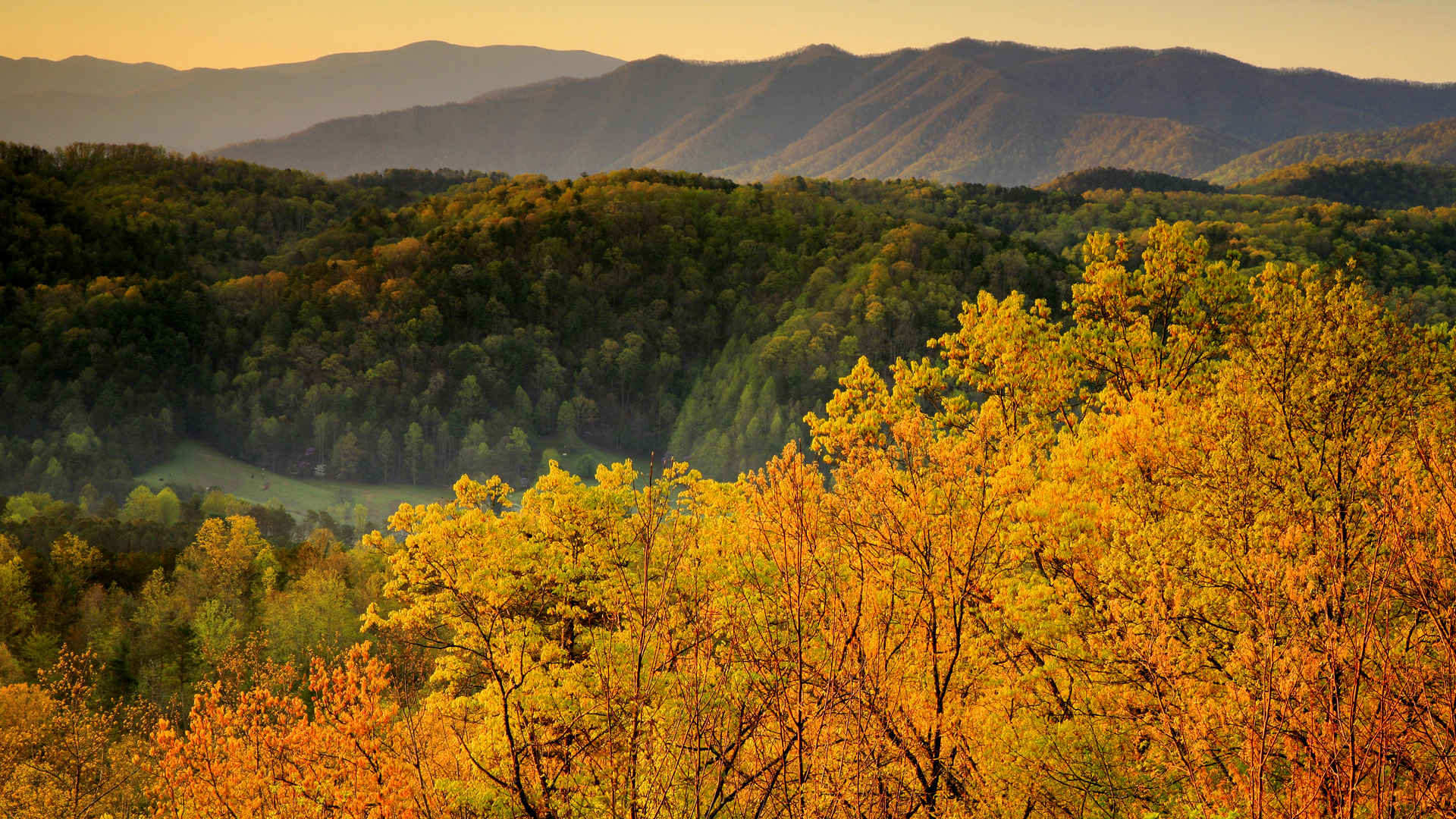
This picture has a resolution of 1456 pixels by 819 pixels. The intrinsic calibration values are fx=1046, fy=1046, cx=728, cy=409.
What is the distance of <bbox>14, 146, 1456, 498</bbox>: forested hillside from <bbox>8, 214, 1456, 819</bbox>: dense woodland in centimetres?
10679

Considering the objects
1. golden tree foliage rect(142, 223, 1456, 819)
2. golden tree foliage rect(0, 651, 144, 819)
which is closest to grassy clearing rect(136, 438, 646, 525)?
golden tree foliage rect(0, 651, 144, 819)

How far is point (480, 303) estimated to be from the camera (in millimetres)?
168500

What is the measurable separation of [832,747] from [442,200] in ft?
653

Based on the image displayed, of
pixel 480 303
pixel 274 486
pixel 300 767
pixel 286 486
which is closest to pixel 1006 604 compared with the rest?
pixel 300 767

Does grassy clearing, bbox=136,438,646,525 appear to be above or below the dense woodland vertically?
below

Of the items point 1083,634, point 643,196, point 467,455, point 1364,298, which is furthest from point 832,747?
point 643,196

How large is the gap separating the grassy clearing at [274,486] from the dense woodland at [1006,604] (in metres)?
116

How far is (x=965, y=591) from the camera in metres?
12.8

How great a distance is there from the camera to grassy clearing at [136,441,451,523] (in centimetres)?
13412

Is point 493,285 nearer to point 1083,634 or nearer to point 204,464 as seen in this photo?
point 204,464

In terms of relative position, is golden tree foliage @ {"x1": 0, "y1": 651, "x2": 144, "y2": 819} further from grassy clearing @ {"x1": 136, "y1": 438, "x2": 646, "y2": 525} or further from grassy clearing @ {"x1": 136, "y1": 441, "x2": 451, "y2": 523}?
grassy clearing @ {"x1": 136, "y1": 441, "x2": 451, "y2": 523}

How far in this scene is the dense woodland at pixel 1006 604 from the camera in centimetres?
884

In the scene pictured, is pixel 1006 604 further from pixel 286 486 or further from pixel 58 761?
pixel 286 486

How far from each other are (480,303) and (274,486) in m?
44.9
